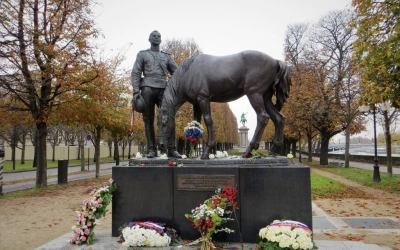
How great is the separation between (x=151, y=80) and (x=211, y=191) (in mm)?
2748

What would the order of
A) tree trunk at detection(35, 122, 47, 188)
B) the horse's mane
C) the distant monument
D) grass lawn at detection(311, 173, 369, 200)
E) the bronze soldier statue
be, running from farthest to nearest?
the distant monument < tree trunk at detection(35, 122, 47, 188) < grass lawn at detection(311, 173, 369, 200) < the bronze soldier statue < the horse's mane

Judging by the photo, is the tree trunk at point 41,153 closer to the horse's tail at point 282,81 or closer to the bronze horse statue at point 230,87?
the bronze horse statue at point 230,87

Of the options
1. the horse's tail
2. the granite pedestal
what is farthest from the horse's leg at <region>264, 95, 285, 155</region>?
the granite pedestal

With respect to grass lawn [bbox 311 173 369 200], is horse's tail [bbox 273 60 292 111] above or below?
above

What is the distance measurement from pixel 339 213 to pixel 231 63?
677 cm

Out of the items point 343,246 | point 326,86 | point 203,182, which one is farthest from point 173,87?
point 326,86

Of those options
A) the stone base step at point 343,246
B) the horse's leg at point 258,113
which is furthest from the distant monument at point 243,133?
the stone base step at point 343,246

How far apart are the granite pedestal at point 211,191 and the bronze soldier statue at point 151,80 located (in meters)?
0.81

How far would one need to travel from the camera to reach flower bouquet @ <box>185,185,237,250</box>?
16.4 feet

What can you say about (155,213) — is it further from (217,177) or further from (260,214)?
(260,214)

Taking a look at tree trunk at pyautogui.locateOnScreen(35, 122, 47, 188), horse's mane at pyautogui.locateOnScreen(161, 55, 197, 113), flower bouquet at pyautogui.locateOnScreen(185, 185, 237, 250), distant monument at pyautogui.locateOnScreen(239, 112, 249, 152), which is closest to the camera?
flower bouquet at pyautogui.locateOnScreen(185, 185, 237, 250)

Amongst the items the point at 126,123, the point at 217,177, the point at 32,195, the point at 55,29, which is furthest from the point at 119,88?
the point at 217,177

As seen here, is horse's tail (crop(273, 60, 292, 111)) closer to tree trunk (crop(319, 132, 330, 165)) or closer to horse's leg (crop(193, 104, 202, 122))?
horse's leg (crop(193, 104, 202, 122))

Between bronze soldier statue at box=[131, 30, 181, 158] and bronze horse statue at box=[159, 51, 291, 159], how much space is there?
0.31 metres
